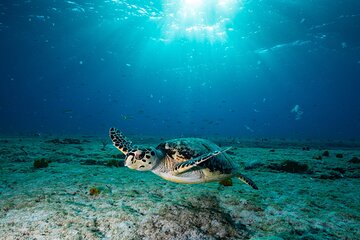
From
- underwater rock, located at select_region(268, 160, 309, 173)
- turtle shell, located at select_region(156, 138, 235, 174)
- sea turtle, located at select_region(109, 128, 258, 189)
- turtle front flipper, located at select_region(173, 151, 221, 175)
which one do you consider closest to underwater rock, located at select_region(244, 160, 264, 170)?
underwater rock, located at select_region(268, 160, 309, 173)

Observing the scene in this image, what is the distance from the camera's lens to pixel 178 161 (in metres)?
4.85

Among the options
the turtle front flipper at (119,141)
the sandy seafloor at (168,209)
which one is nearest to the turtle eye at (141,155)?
the turtle front flipper at (119,141)

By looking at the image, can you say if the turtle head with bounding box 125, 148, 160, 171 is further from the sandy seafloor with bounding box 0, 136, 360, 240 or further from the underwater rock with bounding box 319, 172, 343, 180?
the underwater rock with bounding box 319, 172, 343, 180

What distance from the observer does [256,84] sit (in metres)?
126

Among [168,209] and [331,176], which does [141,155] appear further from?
[331,176]

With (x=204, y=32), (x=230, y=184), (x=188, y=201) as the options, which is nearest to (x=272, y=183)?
(x=230, y=184)

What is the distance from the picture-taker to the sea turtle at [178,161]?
4.19m

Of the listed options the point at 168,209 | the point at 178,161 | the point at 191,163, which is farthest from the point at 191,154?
the point at 168,209

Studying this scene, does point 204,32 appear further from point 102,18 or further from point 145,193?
point 145,193

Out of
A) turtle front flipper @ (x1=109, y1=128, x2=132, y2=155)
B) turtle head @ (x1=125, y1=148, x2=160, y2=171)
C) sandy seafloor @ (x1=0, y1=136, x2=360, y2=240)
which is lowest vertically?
sandy seafloor @ (x1=0, y1=136, x2=360, y2=240)

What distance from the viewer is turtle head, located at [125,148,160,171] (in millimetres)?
4055

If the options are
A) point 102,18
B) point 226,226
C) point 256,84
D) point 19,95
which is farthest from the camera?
point 19,95

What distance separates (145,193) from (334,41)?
55.0m

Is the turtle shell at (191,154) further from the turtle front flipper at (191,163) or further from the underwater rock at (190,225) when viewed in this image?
the underwater rock at (190,225)
